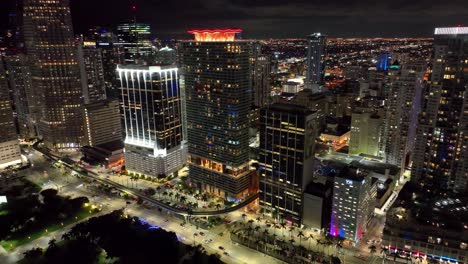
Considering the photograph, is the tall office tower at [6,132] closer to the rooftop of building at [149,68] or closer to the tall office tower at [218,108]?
the rooftop of building at [149,68]

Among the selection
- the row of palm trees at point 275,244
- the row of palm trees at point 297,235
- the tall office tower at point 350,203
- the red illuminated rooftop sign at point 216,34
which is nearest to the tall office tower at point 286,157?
the row of palm trees at point 297,235

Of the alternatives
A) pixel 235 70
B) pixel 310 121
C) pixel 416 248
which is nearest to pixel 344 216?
pixel 416 248

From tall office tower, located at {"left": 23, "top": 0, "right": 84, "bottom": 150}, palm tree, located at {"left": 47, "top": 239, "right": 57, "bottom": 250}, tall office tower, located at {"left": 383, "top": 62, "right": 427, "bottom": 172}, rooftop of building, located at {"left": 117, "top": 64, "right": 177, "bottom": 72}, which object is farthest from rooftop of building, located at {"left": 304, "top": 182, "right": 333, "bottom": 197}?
tall office tower, located at {"left": 23, "top": 0, "right": 84, "bottom": 150}

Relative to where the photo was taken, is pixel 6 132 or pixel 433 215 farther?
pixel 6 132

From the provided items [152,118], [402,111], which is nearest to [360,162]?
[402,111]

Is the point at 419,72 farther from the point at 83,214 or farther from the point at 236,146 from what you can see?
the point at 83,214

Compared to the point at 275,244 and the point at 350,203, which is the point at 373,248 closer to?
the point at 350,203

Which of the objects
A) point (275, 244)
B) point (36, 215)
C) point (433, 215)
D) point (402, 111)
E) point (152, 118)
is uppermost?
point (402, 111)

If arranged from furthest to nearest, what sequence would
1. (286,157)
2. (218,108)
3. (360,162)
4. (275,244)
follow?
(360,162), (218,108), (286,157), (275,244)
